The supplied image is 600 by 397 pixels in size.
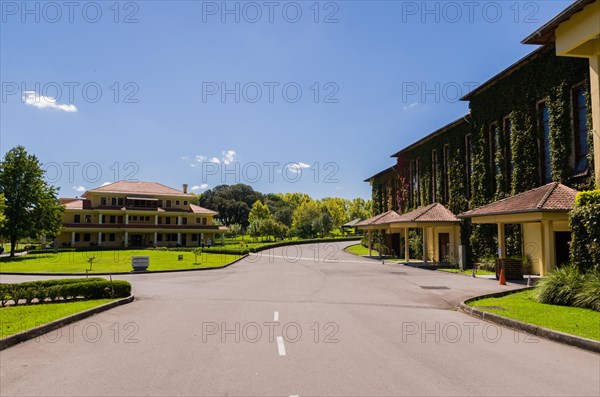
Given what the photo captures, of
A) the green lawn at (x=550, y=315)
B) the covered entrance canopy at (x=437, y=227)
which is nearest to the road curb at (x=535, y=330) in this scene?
the green lawn at (x=550, y=315)

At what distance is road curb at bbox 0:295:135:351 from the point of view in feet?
26.3

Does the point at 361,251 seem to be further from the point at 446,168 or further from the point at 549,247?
the point at 549,247

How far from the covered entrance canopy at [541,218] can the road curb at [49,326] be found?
687 inches

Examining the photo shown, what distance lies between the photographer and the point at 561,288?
41.0 ft

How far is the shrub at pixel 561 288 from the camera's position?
1214 cm

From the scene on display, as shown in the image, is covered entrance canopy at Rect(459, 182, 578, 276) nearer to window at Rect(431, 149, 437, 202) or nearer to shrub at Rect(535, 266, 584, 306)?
shrub at Rect(535, 266, 584, 306)

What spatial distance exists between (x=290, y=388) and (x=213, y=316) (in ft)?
19.9

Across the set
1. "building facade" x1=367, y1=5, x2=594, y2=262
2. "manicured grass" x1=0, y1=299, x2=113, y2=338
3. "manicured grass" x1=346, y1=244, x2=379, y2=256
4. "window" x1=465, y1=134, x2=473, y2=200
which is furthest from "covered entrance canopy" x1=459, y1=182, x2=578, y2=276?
"manicured grass" x1=346, y1=244, x2=379, y2=256

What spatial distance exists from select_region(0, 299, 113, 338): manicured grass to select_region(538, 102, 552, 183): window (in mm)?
21860

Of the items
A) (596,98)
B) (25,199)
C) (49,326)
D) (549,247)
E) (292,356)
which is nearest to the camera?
(292,356)

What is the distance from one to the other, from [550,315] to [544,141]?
15178 mm

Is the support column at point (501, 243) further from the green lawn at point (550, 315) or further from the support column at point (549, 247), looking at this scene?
the green lawn at point (550, 315)

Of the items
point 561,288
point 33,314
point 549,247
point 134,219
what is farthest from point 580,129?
point 134,219

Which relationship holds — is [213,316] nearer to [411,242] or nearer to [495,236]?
[495,236]
